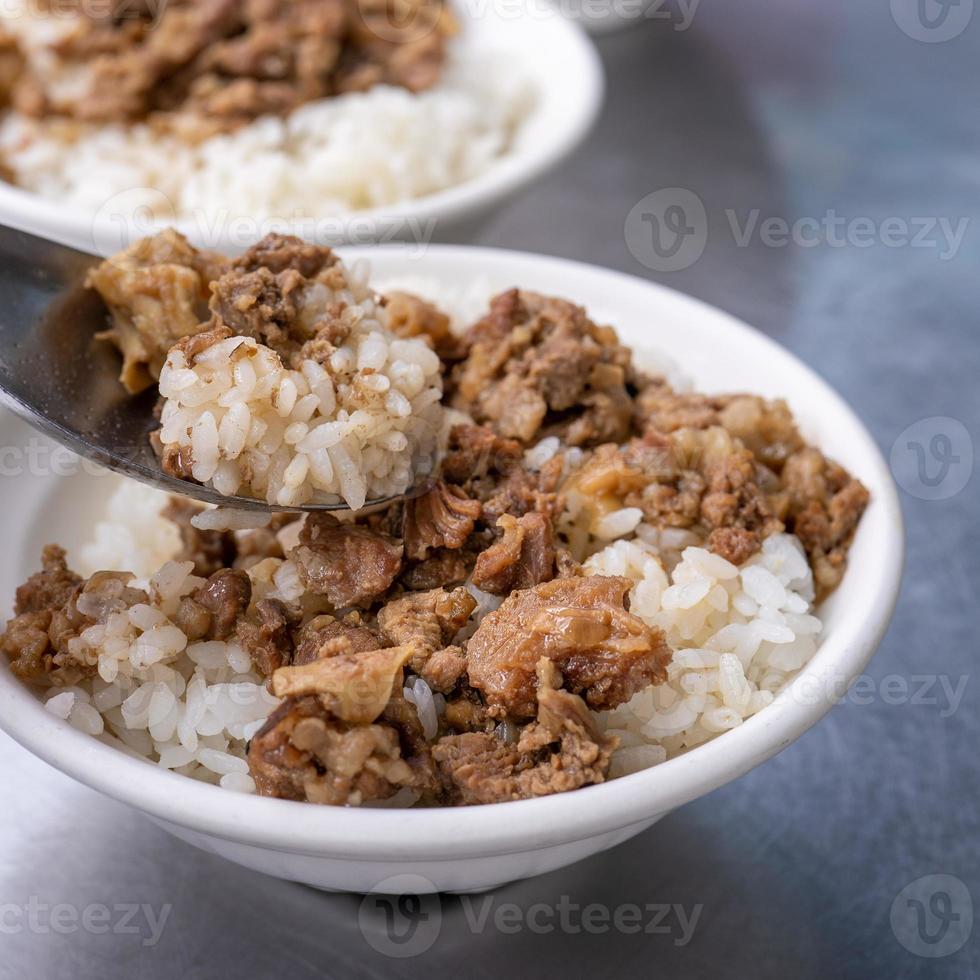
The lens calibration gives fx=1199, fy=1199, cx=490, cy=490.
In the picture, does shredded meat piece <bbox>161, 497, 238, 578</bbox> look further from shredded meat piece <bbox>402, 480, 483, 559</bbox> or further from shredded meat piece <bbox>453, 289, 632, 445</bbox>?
shredded meat piece <bbox>453, 289, 632, 445</bbox>

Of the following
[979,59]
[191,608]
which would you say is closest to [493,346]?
[191,608]

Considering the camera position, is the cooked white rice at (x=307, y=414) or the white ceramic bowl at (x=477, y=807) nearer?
the white ceramic bowl at (x=477, y=807)

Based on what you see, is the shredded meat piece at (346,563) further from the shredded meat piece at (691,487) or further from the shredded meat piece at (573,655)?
the shredded meat piece at (691,487)

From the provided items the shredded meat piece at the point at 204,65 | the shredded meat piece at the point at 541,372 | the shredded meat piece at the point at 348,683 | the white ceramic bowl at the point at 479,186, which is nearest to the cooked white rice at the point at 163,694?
the shredded meat piece at the point at 348,683

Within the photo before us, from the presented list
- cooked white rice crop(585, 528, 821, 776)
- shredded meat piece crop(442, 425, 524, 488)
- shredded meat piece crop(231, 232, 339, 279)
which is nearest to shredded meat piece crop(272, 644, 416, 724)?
cooked white rice crop(585, 528, 821, 776)

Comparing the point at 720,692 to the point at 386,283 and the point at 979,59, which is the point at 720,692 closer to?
the point at 386,283

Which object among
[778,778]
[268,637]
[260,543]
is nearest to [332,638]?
[268,637]
